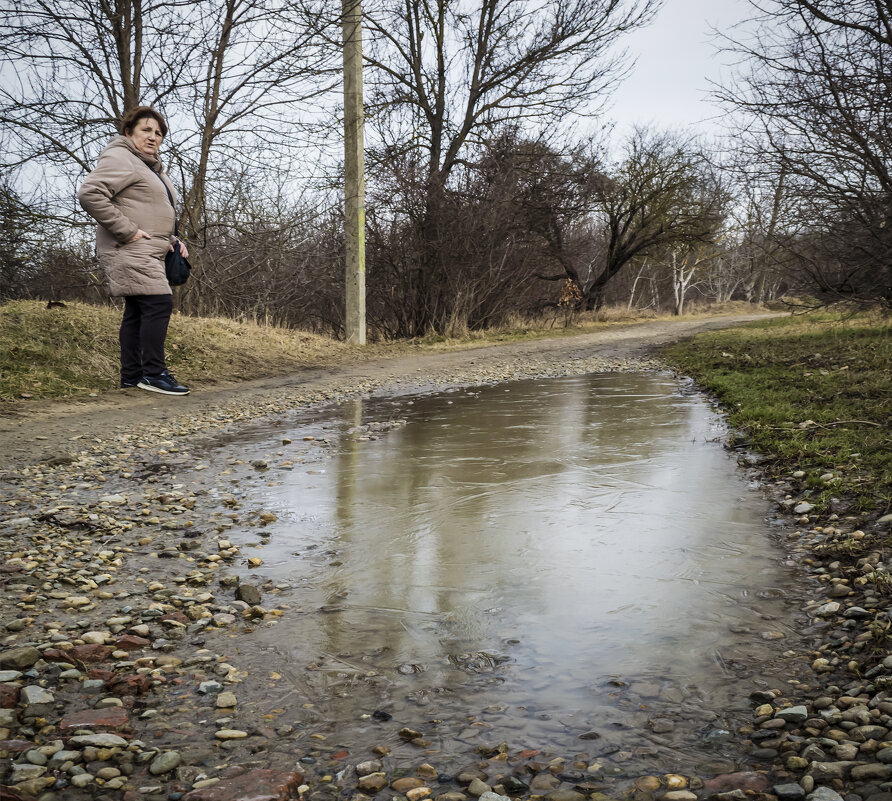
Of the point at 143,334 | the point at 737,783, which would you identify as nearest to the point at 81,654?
the point at 737,783

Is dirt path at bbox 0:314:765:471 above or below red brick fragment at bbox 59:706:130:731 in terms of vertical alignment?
Result: above

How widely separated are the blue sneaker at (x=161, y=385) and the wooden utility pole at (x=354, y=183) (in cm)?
652

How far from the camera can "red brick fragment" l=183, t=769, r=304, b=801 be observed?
75.4 inches

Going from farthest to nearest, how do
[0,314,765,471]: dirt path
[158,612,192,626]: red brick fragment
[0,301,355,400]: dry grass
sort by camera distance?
1. [0,301,355,400]: dry grass
2. [0,314,765,471]: dirt path
3. [158,612,192,626]: red brick fragment

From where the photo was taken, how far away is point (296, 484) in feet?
16.0

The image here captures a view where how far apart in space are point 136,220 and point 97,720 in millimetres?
5660

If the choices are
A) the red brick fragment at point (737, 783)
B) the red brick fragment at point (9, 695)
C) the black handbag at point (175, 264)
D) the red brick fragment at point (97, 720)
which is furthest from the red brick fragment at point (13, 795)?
the black handbag at point (175, 264)

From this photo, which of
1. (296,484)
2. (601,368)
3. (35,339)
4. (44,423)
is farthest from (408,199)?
(296,484)

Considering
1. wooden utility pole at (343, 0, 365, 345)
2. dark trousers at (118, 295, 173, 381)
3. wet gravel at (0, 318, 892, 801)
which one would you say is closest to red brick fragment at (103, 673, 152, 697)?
wet gravel at (0, 318, 892, 801)

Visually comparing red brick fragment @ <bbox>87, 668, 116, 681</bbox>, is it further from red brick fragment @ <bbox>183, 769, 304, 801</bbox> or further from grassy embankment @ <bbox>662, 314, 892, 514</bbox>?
grassy embankment @ <bbox>662, 314, 892, 514</bbox>

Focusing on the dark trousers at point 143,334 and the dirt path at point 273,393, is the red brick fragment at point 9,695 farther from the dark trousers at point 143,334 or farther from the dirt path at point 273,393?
the dark trousers at point 143,334

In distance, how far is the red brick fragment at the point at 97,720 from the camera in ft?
7.20

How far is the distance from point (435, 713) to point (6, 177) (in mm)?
10385

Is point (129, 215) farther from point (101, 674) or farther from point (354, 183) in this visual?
point (354, 183)
